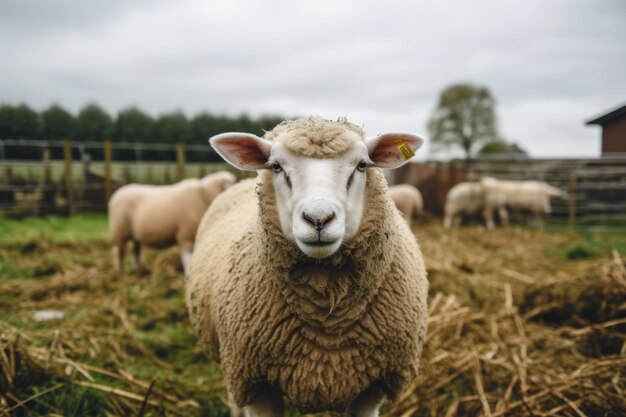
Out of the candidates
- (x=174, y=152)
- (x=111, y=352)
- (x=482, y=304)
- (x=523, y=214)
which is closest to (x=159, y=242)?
(x=111, y=352)

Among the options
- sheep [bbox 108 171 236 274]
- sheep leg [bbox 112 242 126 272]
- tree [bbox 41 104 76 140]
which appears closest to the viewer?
sheep [bbox 108 171 236 274]

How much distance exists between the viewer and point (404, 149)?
1.99 meters

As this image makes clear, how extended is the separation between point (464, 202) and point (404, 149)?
11157mm

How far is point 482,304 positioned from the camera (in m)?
4.52

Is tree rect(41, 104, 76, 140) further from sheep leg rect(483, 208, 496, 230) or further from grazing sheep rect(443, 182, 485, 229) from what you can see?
sheep leg rect(483, 208, 496, 230)

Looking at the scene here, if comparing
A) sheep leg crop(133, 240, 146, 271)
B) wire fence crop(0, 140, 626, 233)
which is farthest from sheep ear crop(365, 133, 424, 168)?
wire fence crop(0, 140, 626, 233)

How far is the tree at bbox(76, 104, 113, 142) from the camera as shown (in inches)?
368

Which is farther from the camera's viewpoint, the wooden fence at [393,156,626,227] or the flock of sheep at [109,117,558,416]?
the wooden fence at [393,156,626,227]

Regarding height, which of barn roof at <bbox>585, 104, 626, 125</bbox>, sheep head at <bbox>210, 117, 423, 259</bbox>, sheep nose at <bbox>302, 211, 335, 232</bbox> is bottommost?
sheep nose at <bbox>302, 211, 335, 232</bbox>

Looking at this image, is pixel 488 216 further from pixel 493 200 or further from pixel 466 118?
pixel 466 118

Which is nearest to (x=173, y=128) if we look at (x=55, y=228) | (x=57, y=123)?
(x=55, y=228)

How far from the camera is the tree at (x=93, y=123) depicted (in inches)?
368

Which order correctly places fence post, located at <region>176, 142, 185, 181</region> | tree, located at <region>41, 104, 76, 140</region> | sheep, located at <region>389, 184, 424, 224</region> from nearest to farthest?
tree, located at <region>41, 104, 76, 140</region>, sheep, located at <region>389, 184, 424, 224</region>, fence post, located at <region>176, 142, 185, 181</region>

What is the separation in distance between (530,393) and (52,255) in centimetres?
709
